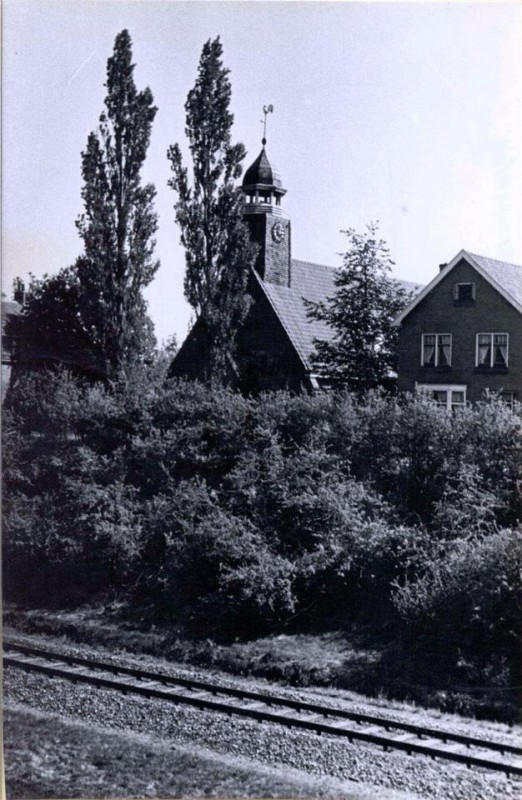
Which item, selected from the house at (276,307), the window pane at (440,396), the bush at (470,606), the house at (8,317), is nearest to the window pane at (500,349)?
the window pane at (440,396)

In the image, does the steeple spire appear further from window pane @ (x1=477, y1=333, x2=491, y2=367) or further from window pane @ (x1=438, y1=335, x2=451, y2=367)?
window pane @ (x1=477, y1=333, x2=491, y2=367)

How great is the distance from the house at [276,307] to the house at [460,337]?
3218mm

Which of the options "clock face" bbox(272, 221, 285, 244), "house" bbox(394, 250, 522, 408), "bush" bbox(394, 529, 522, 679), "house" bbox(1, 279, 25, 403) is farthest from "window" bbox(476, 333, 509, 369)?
"house" bbox(1, 279, 25, 403)

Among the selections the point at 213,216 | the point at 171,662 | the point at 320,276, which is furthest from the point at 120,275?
the point at 320,276

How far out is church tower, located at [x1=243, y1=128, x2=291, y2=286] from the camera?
78.1 ft

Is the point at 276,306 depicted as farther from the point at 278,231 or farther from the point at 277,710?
the point at 277,710

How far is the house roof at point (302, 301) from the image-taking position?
24766 millimetres

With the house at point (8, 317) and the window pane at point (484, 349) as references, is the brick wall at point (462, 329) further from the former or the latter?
the house at point (8, 317)

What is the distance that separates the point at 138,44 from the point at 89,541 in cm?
785

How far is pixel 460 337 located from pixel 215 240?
23.3 feet

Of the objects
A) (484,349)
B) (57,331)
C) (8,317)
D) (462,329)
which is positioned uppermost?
(462,329)

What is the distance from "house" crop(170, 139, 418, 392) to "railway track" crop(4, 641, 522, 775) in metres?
11.5

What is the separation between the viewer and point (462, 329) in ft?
68.4

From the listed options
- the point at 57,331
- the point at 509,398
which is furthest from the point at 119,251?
the point at 509,398
